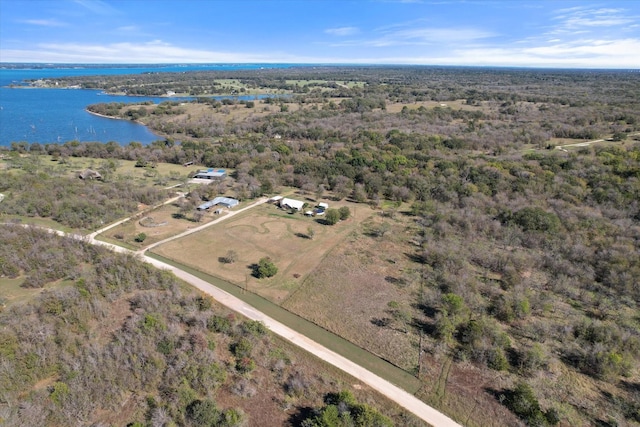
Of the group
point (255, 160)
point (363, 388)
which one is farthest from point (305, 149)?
point (363, 388)

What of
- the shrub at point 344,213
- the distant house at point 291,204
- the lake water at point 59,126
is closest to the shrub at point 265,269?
the shrub at point 344,213

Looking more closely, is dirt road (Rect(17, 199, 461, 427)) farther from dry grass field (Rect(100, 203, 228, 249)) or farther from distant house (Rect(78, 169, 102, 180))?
distant house (Rect(78, 169, 102, 180))

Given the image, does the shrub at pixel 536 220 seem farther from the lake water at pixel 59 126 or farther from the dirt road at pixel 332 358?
the lake water at pixel 59 126

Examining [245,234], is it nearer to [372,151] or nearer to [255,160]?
[255,160]

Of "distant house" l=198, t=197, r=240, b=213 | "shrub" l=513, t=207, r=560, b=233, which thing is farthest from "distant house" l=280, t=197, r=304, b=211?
"shrub" l=513, t=207, r=560, b=233

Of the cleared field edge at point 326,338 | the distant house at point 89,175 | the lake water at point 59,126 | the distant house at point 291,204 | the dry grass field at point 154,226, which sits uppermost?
the lake water at point 59,126
